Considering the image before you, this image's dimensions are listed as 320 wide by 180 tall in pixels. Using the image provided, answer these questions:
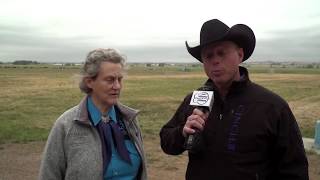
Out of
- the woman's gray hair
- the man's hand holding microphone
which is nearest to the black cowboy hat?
the man's hand holding microphone

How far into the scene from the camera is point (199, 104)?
2.54m

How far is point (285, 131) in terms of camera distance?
8.53ft

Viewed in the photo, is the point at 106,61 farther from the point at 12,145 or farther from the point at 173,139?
the point at 12,145

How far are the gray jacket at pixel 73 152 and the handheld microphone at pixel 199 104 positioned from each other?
0.74 metres

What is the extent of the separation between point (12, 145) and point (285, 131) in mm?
10928

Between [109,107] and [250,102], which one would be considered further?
[109,107]

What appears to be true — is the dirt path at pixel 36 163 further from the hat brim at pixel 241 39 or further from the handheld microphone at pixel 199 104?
the handheld microphone at pixel 199 104

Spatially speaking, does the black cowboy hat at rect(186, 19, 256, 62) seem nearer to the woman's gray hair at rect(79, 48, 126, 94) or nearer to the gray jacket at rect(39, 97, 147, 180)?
the woman's gray hair at rect(79, 48, 126, 94)

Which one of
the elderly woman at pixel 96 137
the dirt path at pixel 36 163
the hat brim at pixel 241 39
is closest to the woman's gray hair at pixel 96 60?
the elderly woman at pixel 96 137

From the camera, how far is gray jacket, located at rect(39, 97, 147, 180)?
293 centimetres

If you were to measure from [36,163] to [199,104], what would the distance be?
826cm

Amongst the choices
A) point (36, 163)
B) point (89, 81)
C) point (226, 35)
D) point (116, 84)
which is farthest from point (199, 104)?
point (36, 163)

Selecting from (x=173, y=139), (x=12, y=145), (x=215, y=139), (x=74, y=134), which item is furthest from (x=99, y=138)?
(x=12, y=145)

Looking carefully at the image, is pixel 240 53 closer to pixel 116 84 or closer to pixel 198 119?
pixel 198 119
